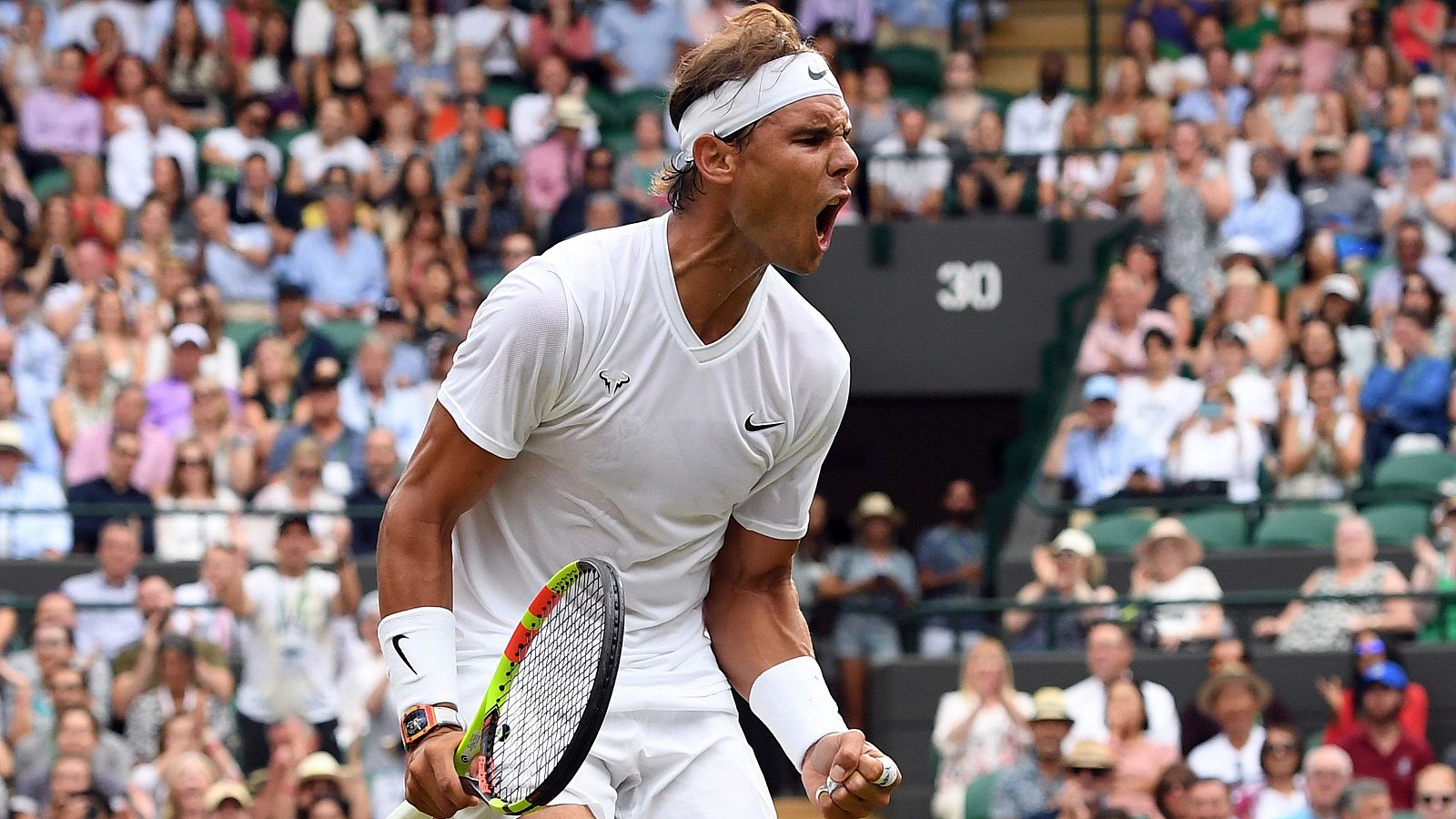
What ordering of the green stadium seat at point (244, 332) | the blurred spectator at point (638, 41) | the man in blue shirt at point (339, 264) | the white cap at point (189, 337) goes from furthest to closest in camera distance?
the blurred spectator at point (638, 41) → the man in blue shirt at point (339, 264) → the green stadium seat at point (244, 332) → the white cap at point (189, 337)

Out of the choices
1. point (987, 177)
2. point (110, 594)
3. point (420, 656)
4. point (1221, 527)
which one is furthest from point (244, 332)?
point (420, 656)

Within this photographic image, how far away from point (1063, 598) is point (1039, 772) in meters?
1.66

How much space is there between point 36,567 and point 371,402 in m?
1.87

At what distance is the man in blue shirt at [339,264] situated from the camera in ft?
43.9

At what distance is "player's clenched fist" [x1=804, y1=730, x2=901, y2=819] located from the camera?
4.09 meters

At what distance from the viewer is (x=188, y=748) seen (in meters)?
9.41

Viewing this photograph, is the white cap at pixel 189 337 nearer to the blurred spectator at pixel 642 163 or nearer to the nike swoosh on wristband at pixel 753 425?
the blurred spectator at pixel 642 163

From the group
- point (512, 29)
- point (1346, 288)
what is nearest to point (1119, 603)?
point (1346, 288)

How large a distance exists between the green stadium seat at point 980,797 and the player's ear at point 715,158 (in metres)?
5.42

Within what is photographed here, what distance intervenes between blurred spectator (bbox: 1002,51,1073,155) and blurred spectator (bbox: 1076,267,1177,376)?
6.53 ft

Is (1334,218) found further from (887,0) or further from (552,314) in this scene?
(552,314)

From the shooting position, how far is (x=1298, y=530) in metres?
11.4

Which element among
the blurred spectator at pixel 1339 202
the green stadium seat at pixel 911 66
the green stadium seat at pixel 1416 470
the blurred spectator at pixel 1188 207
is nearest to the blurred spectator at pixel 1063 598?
the green stadium seat at pixel 1416 470

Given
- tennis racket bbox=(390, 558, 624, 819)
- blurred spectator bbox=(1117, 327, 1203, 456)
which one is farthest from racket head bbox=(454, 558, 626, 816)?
blurred spectator bbox=(1117, 327, 1203, 456)
